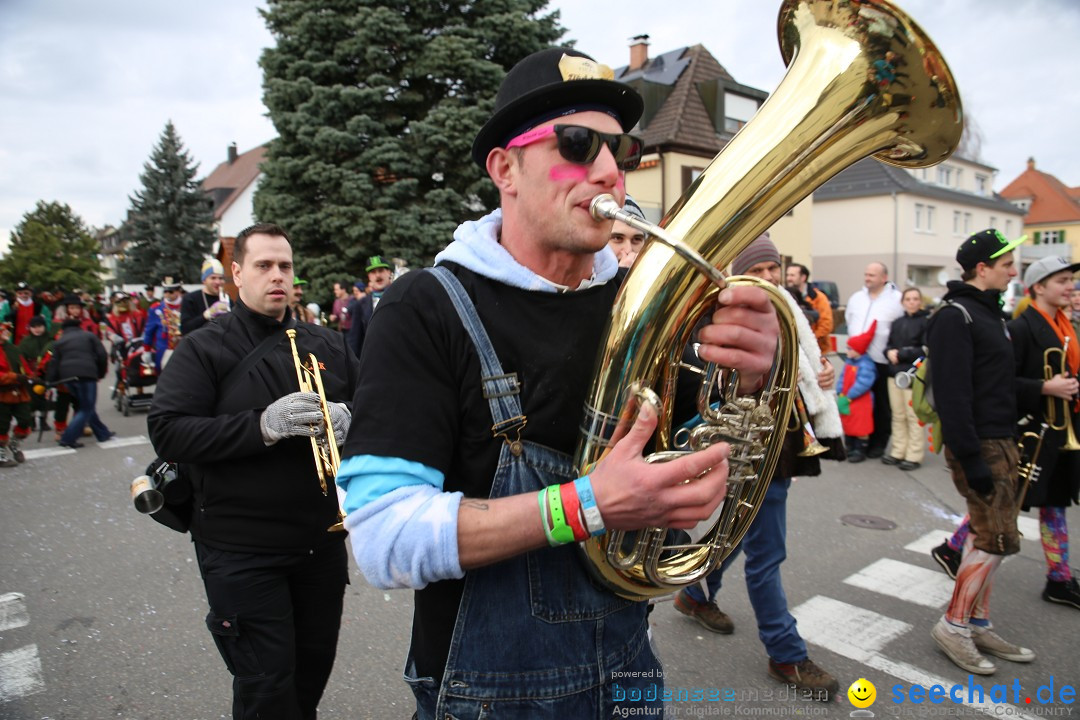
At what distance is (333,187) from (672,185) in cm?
1218

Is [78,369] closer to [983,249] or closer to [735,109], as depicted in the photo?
[983,249]

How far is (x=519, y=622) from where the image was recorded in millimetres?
1373

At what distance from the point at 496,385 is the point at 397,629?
9.69 feet

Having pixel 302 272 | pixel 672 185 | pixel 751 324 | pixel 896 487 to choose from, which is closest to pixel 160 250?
pixel 302 272

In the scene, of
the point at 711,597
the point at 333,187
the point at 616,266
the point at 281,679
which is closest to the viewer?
the point at 616,266

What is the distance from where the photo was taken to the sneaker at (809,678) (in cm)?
302

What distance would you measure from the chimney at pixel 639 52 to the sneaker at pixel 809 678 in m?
27.4

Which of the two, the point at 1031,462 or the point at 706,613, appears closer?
the point at 1031,462

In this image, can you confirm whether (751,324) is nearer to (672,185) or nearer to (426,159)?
(426,159)

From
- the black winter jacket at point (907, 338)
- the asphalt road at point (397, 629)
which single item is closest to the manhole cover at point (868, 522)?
the asphalt road at point (397, 629)

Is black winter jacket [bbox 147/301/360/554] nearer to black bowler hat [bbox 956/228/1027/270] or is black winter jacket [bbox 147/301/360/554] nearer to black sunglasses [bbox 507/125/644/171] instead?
black sunglasses [bbox 507/125/644/171]

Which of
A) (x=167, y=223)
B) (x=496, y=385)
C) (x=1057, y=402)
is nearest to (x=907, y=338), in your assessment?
(x=1057, y=402)

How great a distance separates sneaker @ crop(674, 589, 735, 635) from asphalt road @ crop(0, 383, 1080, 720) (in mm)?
57

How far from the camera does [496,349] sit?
1.34 m
